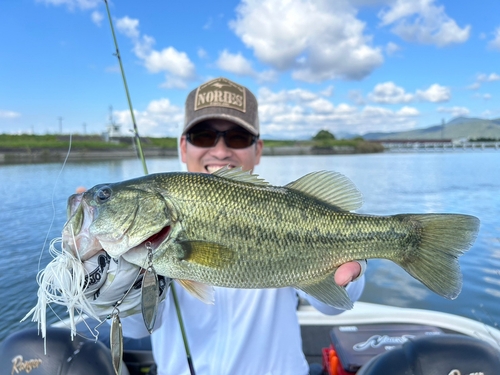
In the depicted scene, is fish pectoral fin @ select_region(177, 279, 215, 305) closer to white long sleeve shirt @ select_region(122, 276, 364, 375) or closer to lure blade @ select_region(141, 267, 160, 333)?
lure blade @ select_region(141, 267, 160, 333)

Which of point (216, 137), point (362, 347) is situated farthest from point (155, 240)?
point (362, 347)

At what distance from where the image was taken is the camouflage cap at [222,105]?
10.1ft

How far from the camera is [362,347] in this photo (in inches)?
146

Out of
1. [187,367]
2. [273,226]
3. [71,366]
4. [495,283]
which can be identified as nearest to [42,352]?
[71,366]

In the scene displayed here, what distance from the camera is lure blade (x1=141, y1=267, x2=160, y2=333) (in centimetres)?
174

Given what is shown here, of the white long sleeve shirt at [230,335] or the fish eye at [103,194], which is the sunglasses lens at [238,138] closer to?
the white long sleeve shirt at [230,335]

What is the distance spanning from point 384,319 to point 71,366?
372cm

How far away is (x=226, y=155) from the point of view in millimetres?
3125

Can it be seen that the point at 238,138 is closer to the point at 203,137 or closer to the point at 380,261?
the point at 203,137

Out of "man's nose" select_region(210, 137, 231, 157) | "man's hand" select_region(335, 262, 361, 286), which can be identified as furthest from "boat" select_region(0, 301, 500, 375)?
"man's nose" select_region(210, 137, 231, 157)

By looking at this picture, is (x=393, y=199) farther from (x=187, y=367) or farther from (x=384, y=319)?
(x=187, y=367)

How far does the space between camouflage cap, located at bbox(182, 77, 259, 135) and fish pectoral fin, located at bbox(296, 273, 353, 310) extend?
1.64 meters

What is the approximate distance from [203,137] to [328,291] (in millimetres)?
1847

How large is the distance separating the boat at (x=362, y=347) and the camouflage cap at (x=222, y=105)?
2174 mm
